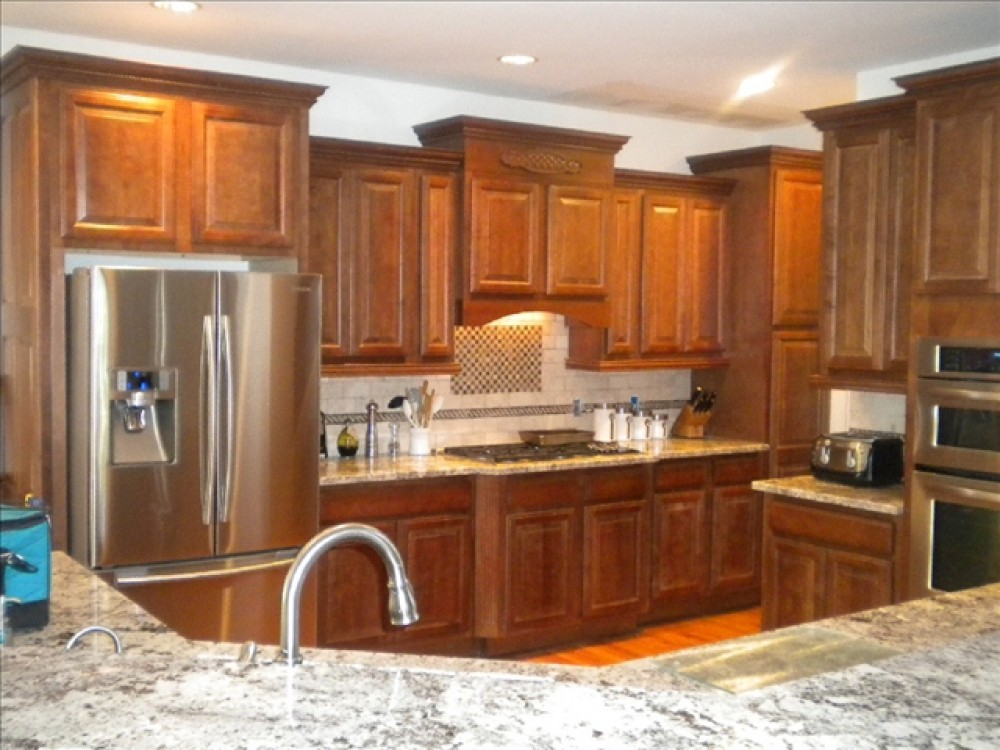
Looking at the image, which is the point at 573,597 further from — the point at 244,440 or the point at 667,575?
the point at 244,440

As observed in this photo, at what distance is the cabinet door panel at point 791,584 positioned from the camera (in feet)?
14.7

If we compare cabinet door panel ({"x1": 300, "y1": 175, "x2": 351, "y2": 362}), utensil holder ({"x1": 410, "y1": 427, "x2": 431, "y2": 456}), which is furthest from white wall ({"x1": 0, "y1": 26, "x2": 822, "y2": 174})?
utensil holder ({"x1": 410, "y1": 427, "x2": 431, "y2": 456})

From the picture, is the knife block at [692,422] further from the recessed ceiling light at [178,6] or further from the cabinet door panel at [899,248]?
the recessed ceiling light at [178,6]

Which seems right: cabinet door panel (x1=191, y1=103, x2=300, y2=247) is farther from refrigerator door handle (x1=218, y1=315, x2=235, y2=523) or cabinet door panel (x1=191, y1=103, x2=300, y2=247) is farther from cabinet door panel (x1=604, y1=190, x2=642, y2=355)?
cabinet door panel (x1=604, y1=190, x2=642, y2=355)

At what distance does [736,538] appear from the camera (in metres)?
5.94

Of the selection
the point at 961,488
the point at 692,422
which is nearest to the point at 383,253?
the point at 692,422

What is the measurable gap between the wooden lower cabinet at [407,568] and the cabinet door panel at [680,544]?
3.70 ft

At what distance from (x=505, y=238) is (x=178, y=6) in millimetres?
1902

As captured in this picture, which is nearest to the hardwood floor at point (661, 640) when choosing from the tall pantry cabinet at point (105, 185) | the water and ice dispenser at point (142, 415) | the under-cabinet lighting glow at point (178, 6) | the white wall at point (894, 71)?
the water and ice dispenser at point (142, 415)

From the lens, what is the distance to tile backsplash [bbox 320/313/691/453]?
536 centimetres

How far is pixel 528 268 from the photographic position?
540cm

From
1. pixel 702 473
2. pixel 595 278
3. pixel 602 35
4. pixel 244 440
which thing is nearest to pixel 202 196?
pixel 244 440

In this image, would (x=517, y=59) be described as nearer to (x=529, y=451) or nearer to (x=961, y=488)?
(x=529, y=451)

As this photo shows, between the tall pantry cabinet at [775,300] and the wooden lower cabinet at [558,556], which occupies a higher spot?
the tall pantry cabinet at [775,300]
